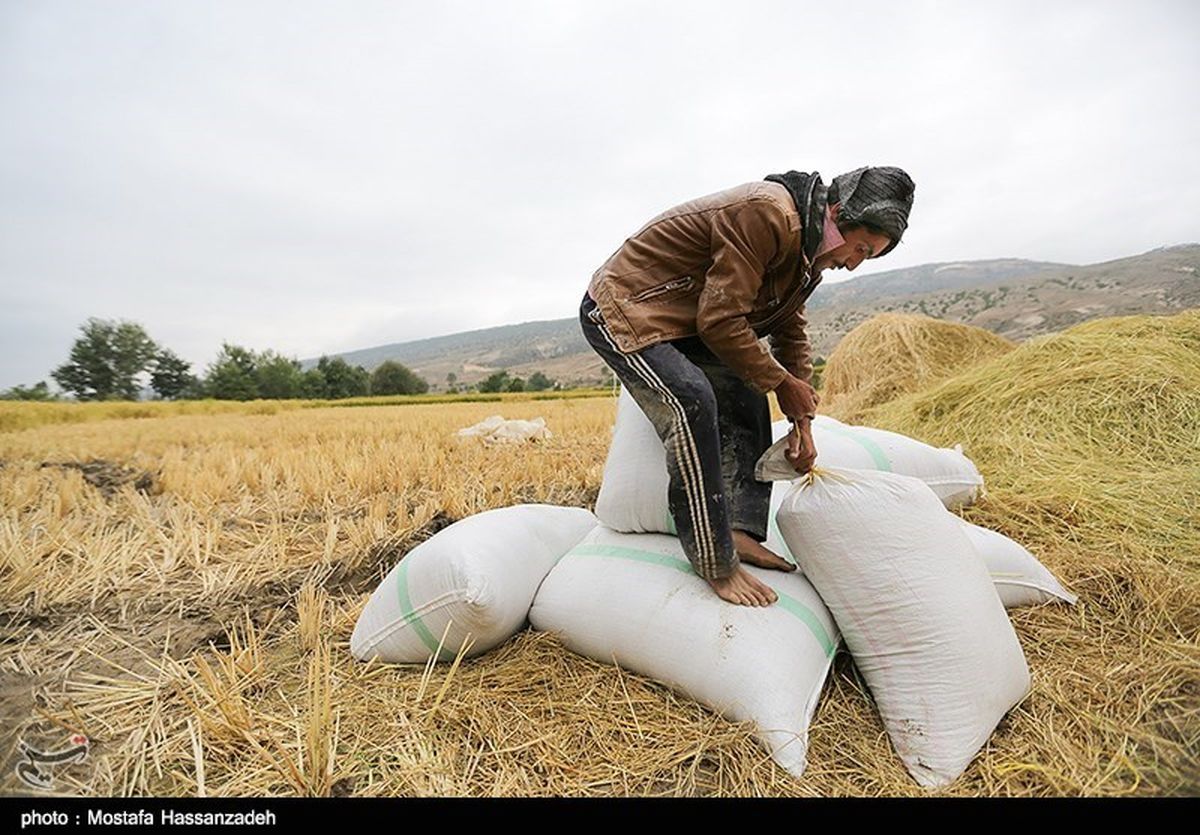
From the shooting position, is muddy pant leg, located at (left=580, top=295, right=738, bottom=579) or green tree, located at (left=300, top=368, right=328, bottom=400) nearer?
muddy pant leg, located at (left=580, top=295, right=738, bottom=579)

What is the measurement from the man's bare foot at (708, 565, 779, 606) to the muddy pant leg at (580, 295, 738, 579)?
0.03 meters

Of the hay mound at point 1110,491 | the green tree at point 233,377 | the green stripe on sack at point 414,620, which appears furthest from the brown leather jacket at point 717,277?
the green tree at point 233,377

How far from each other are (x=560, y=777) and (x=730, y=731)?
452mm

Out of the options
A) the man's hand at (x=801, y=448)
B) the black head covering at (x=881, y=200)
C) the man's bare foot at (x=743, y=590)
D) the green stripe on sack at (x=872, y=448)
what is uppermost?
the black head covering at (x=881, y=200)

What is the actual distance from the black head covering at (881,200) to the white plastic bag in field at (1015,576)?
112 centimetres

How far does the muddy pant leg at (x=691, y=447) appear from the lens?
1600 millimetres

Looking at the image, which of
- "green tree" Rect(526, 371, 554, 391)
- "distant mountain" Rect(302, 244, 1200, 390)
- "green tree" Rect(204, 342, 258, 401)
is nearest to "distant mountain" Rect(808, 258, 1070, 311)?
"distant mountain" Rect(302, 244, 1200, 390)

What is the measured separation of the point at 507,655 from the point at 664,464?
33.5 inches

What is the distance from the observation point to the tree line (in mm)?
19781

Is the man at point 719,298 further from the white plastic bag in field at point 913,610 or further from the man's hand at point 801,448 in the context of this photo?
the white plastic bag in field at point 913,610

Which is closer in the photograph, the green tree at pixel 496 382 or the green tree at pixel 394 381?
the green tree at pixel 496 382

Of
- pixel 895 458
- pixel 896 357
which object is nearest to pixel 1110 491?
pixel 895 458

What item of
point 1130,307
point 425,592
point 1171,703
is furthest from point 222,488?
point 1130,307

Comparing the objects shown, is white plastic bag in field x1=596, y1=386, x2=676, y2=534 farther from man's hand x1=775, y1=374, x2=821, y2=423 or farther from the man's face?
the man's face
